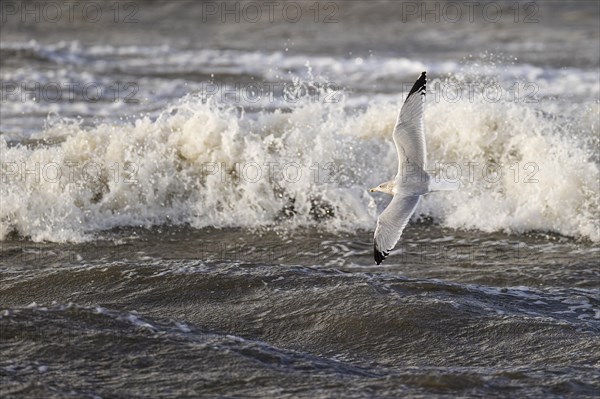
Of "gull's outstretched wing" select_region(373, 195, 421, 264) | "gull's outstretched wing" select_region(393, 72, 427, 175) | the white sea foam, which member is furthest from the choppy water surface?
"gull's outstretched wing" select_region(393, 72, 427, 175)

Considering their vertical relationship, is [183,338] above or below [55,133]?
below

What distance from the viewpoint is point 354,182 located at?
986 cm

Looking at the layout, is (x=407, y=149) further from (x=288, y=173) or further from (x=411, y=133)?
(x=288, y=173)

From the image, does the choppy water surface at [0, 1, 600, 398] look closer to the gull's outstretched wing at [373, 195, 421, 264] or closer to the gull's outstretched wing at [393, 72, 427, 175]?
the gull's outstretched wing at [373, 195, 421, 264]

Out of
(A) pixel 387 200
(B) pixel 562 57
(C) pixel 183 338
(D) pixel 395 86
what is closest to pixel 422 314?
(C) pixel 183 338

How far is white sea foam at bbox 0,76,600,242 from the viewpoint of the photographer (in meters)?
9.15

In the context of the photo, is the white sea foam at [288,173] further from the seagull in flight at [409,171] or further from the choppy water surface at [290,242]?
the seagull in flight at [409,171]

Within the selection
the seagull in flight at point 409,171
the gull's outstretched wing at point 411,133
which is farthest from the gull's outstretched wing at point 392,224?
the gull's outstretched wing at point 411,133

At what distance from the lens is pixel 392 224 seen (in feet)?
22.9

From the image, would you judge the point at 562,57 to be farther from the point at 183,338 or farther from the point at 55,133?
the point at 183,338

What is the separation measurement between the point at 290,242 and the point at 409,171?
71.5 inches

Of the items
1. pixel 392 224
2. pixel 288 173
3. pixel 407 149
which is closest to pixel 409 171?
pixel 407 149

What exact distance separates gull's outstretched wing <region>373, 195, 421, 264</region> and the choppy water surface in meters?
0.35

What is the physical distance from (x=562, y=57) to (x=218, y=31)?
286 inches
